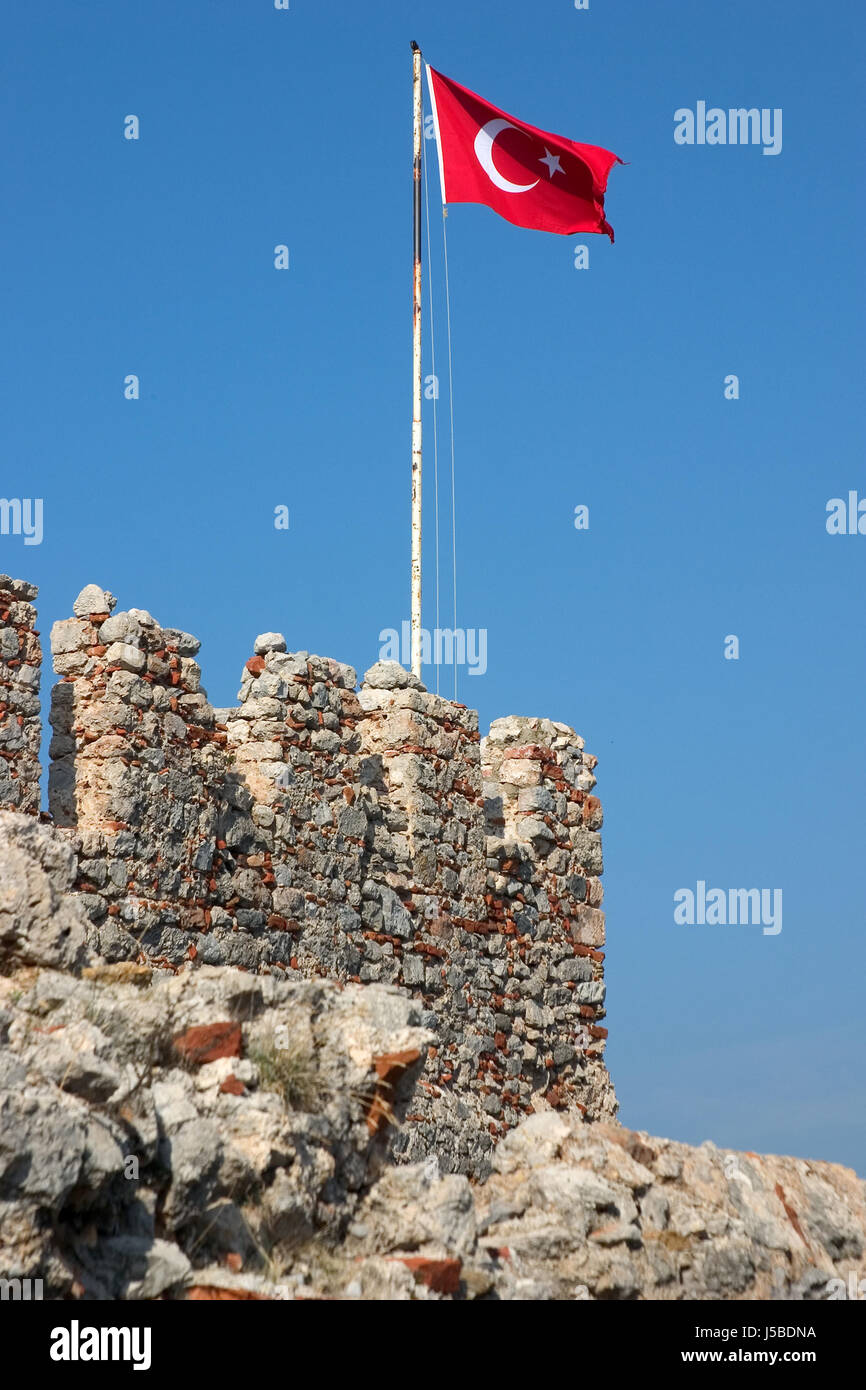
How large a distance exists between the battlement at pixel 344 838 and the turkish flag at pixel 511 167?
461 centimetres

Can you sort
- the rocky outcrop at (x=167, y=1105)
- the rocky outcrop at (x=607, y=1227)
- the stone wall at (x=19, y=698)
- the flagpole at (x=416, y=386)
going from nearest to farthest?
the rocky outcrop at (x=167, y=1105), the rocky outcrop at (x=607, y=1227), the stone wall at (x=19, y=698), the flagpole at (x=416, y=386)

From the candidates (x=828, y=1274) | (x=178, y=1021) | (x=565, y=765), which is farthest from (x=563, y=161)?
(x=178, y=1021)

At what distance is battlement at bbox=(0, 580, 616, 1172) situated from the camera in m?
11.0

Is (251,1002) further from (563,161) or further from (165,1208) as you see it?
(563,161)

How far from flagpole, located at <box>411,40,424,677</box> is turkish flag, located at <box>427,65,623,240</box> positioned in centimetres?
21

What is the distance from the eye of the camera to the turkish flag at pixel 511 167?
54.2ft

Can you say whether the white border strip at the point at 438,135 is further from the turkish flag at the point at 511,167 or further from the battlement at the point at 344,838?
the battlement at the point at 344,838

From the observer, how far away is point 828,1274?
35.8ft

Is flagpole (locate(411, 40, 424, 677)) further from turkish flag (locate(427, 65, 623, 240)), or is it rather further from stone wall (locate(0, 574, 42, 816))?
stone wall (locate(0, 574, 42, 816))

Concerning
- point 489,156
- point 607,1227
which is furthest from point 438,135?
point 607,1227

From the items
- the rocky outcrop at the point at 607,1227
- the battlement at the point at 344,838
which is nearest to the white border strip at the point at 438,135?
the battlement at the point at 344,838

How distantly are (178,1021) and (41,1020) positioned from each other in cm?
83

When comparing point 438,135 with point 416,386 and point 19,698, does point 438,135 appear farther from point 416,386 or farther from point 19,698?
point 19,698

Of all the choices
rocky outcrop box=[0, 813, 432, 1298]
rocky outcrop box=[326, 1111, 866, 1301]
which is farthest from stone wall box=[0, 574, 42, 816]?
rocky outcrop box=[326, 1111, 866, 1301]
